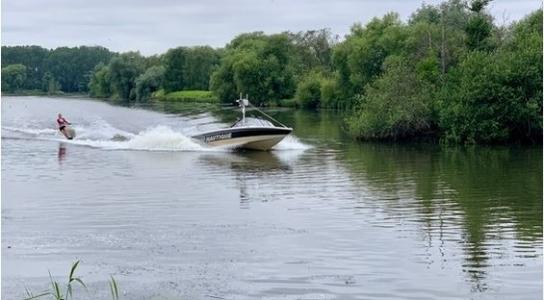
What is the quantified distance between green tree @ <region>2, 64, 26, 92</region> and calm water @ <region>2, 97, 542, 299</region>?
11811 cm

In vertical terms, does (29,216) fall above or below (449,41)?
below

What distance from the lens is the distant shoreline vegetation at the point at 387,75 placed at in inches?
1471

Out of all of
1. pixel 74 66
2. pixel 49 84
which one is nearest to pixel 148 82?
pixel 49 84

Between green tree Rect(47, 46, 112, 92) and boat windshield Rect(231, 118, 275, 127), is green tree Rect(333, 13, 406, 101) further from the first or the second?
green tree Rect(47, 46, 112, 92)

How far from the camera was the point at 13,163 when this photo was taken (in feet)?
101

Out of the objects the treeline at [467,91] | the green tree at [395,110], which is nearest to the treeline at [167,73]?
the treeline at [467,91]

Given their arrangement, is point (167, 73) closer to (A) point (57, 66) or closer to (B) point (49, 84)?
(B) point (49, 84)

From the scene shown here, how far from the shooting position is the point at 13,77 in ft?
482

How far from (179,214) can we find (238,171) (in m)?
9.79

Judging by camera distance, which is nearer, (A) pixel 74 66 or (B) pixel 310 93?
(B) pixel 310 93

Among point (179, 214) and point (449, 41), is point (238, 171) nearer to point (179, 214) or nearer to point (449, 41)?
point (179, 214)

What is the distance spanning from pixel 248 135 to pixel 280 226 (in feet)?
62.1

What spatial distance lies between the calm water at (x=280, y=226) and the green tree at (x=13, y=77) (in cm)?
11811

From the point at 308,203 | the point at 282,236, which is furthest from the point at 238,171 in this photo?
the point at 282,236
